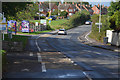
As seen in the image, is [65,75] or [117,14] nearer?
[65,75]

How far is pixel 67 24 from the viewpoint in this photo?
87.8 m

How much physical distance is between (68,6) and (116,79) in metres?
154

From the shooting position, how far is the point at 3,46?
23.5 metres

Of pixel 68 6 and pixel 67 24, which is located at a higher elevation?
pixel 68 6

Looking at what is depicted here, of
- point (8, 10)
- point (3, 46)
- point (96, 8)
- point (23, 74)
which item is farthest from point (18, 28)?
point (96, 8)

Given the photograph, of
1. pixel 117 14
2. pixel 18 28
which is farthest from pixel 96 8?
pixel 117 14

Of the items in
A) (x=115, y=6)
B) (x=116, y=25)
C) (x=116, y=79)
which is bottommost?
(x=116, y=79)

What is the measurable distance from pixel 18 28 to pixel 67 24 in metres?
29.3

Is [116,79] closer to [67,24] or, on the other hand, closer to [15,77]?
[15,77]

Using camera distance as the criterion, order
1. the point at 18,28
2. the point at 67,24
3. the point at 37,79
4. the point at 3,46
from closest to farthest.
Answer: the point at 37,79 < the point at 3,46 < the point at 18,28 < the point at 67,24

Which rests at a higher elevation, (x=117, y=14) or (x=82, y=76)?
(x=117, y=14)

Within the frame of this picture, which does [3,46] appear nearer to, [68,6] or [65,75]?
[65,75]

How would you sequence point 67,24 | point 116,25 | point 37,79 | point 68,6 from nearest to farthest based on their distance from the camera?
1. point 37,79
2. point 116,25
3. point 67,24
4. point 68,6

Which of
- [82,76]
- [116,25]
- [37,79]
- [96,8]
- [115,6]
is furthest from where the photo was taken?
[96,8]
